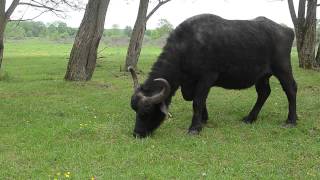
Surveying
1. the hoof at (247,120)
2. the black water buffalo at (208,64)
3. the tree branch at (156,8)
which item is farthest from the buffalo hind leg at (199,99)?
the tree branch at (156,8)

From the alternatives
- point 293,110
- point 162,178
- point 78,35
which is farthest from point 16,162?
point 78,35

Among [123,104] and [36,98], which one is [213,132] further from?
[36,98]

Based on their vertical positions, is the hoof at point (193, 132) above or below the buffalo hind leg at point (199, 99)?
below

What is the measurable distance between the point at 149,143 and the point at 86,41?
9.81m

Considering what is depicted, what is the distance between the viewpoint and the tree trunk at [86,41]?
18500mm

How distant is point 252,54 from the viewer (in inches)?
439

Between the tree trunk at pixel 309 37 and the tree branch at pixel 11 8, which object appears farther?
the tree trunk at pixel 309 37

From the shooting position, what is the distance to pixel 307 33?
25656 mm

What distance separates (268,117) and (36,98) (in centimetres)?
690

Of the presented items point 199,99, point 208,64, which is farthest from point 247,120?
point 208,64

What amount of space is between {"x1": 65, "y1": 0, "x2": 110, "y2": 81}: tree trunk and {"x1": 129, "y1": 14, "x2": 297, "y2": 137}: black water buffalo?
8.26 metres

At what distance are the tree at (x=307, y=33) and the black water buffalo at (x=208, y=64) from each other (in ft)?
48.1

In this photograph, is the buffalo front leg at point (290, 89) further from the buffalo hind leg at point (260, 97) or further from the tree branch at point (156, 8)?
the tree branch at point (156, 8)

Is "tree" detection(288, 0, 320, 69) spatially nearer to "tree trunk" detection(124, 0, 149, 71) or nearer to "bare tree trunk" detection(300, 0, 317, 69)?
"bare tree trunk" detection(300, 0, 317, 69)
